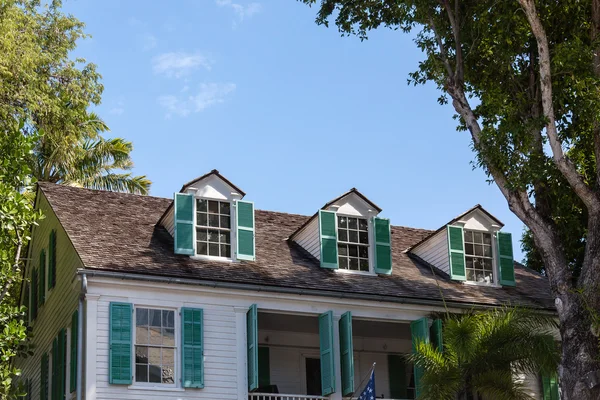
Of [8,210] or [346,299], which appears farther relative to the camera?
[346,299]

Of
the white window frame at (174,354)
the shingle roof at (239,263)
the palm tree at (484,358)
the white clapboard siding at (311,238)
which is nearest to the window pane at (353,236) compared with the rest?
the white clapboard siding at (311,238)

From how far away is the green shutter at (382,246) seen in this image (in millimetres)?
23531

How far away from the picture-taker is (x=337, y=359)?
21.2 metres

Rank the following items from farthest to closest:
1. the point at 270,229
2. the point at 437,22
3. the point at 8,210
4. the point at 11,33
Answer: the point at 11,33, the point at 270,229, the point at 437,22, the point at 8,210

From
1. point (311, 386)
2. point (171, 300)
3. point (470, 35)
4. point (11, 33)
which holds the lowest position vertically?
point (311, 386)

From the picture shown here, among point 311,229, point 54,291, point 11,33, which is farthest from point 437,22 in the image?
point 11,33

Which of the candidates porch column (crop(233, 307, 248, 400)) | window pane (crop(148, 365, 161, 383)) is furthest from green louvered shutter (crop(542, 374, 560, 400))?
window pane (crop(148, 365, 161, 383))

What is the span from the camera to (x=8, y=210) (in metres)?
19.7

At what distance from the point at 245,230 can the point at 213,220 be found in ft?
2.34

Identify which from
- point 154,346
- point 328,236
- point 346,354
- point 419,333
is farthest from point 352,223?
point 154,346

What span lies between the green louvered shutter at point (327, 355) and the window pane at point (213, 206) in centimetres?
317

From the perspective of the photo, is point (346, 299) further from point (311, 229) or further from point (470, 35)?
point (470, 35)

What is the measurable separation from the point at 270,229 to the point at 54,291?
5189 mm

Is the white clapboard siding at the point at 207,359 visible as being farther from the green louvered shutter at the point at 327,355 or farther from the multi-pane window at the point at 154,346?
the green louvered shutter at the point at 327,355
